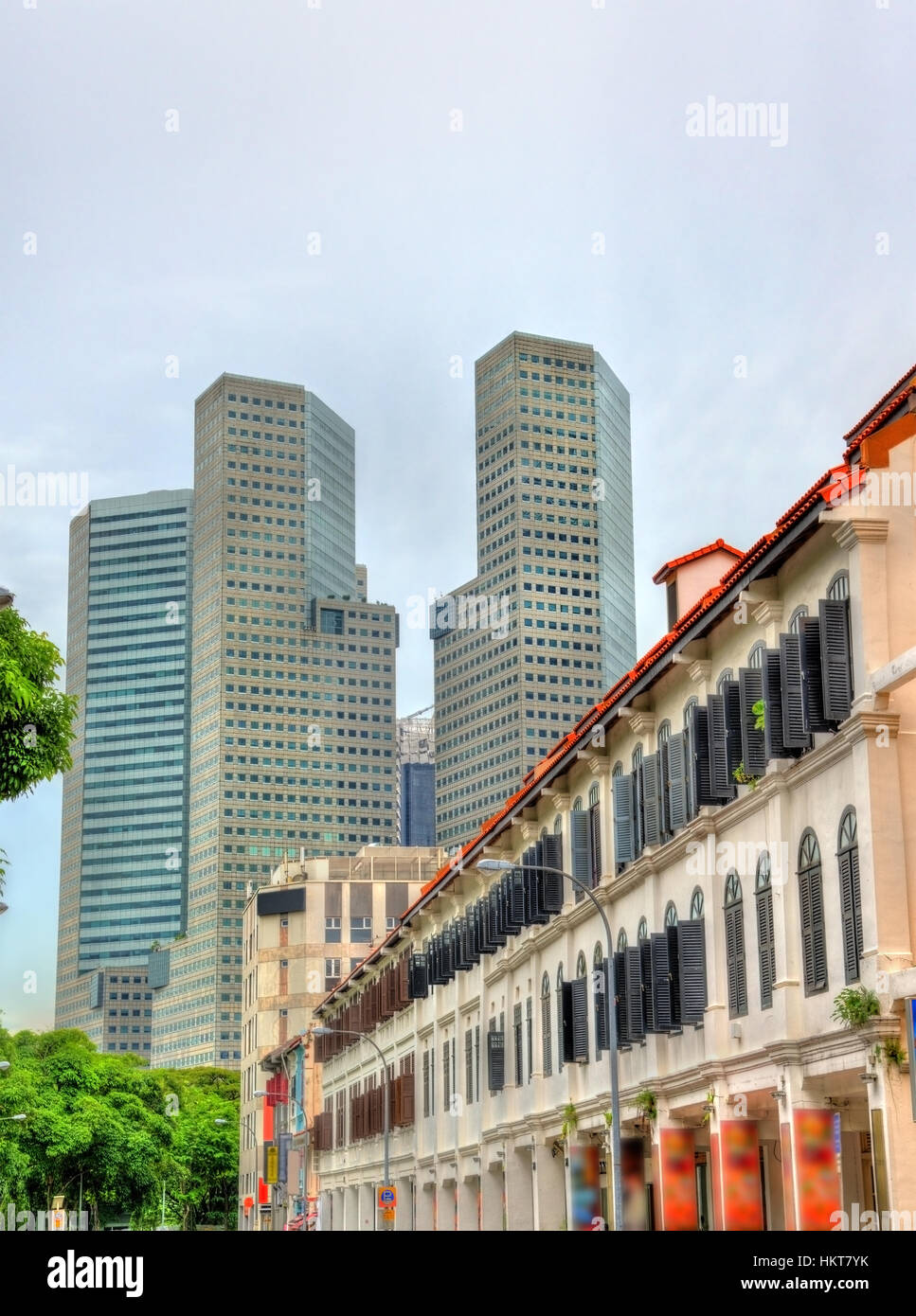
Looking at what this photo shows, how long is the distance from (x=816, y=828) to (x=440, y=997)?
3346cm

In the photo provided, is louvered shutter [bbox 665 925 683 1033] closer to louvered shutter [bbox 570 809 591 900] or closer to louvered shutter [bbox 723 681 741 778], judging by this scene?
louvered shutter [bbox 723 681 741 778]

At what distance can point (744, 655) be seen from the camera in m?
28.7

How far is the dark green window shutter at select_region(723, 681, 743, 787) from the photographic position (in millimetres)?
27844

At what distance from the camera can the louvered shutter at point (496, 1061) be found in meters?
45.8

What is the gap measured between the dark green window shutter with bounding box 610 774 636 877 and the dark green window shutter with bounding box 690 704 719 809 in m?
4.65

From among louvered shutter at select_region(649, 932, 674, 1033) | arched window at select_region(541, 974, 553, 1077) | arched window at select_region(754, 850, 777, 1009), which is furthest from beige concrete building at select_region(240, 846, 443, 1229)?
arched window at select_region(754, 850, 777, 1009)

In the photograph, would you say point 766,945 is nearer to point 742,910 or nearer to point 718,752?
point 742,910

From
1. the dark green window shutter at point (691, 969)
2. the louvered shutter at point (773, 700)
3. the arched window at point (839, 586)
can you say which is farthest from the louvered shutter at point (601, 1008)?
the arched window at point (839, 586)

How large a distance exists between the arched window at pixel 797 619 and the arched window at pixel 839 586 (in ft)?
3.04

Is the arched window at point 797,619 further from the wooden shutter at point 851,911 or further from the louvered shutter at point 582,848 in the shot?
the louvered shutter at point 582,848

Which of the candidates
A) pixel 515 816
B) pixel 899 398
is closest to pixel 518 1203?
pixel 515 816

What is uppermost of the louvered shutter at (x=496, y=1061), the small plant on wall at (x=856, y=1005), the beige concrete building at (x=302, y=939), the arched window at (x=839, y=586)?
the beige concrete building at (x=302, y=939)

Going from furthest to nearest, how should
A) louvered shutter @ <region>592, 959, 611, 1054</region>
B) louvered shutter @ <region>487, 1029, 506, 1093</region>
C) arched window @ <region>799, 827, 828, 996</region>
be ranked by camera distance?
louvered shutter @ <region>487, 1029, 506, 1093</region>, louvered shutter @ <region>592, 959, 611, 1054</region>, arched window @ <region>799, 827, 828, 996</region>

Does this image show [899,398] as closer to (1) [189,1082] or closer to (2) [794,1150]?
(2) [794,1150]
